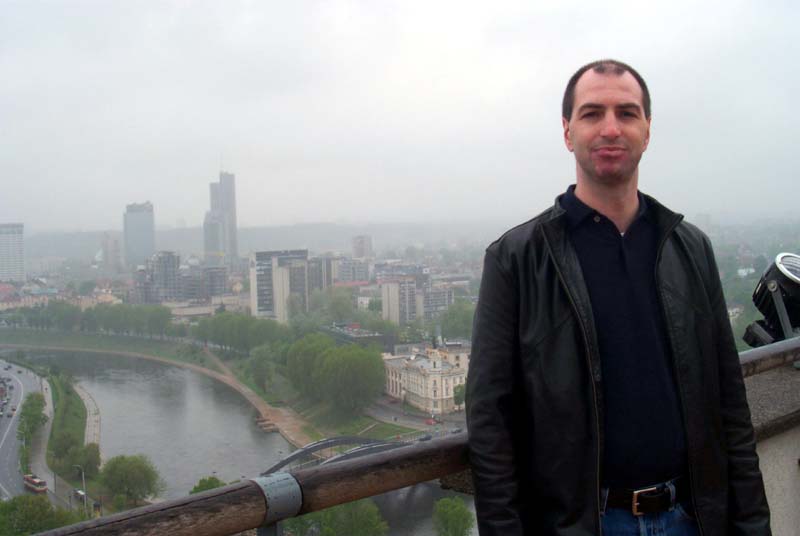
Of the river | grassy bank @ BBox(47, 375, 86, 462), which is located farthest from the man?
grassy bank @ BBox(47, 375, 86, 462)

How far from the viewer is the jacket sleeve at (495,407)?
2.23 ft

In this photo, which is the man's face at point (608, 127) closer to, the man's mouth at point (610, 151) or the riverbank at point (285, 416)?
the man's mouth at point (610, 151)

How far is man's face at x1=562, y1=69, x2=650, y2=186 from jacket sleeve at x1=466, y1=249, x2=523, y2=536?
14cm

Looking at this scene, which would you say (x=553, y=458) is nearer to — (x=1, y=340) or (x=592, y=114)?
(x=592, y=114)

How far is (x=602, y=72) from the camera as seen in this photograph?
75 cm

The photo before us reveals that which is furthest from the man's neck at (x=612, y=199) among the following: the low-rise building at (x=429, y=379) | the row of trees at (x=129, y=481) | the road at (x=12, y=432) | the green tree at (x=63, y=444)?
the low-rise building at (x=429, y=379)

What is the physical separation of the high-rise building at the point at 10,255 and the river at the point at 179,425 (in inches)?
1122

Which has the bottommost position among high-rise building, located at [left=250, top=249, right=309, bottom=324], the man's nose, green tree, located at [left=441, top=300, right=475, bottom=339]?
green tree, located at [left=441, top=300, right=475, bottom=339]

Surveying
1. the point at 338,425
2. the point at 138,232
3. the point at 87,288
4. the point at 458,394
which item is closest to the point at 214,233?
the point at 138,232

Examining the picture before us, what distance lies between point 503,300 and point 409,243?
6971 centimetres

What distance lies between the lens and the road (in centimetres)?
1299

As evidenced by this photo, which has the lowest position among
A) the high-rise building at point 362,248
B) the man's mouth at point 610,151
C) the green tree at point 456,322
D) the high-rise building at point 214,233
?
the green tree at point 456,322

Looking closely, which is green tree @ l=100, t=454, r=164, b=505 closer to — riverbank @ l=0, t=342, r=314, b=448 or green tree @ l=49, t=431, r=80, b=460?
green tree @ l=49, t=431, r=80, b=460

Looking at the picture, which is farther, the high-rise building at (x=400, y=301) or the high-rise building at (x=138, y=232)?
the high-rise building at (x=138, y=232)
